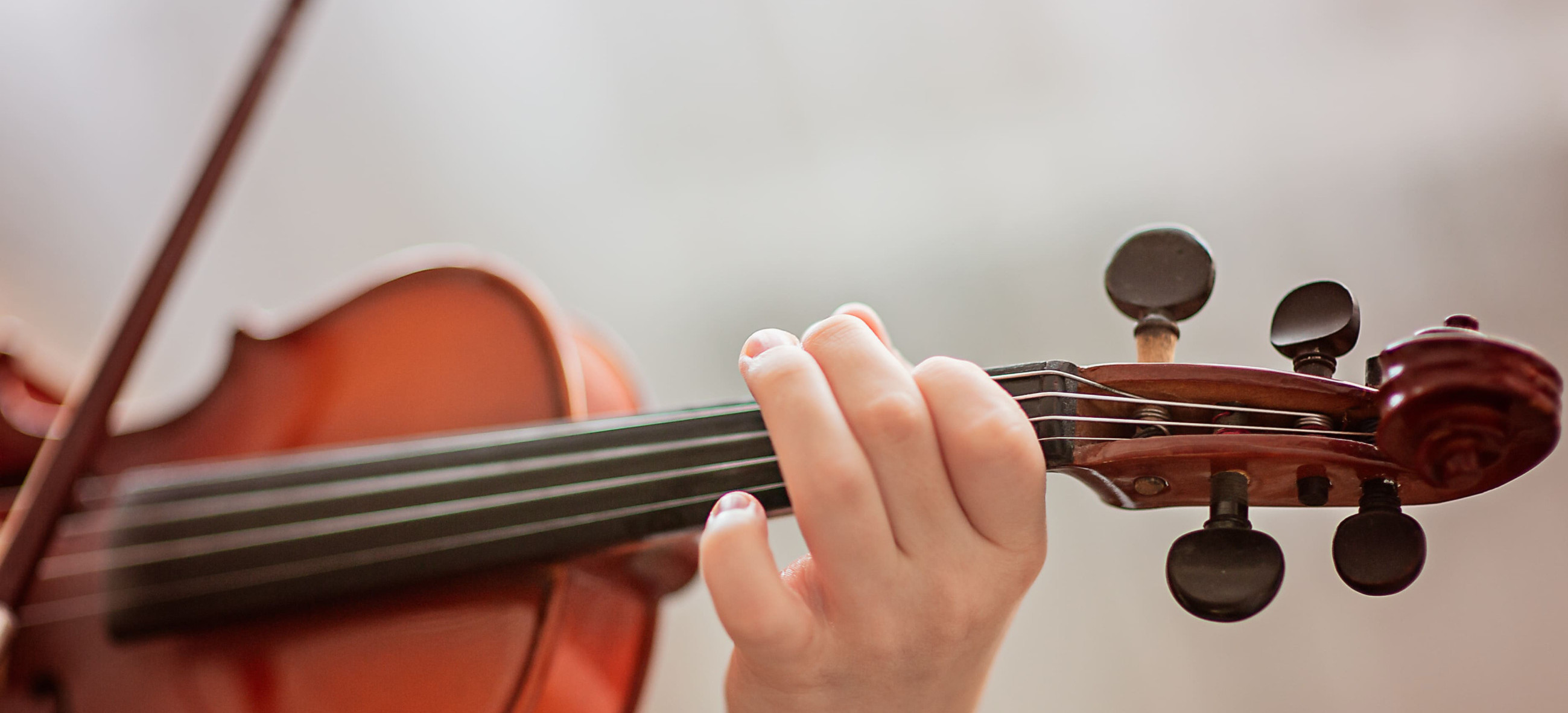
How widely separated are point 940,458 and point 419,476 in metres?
0.35

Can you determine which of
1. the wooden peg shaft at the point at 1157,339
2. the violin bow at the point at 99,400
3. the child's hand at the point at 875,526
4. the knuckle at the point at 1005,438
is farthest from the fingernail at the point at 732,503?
the violin bow at the point at 99,400

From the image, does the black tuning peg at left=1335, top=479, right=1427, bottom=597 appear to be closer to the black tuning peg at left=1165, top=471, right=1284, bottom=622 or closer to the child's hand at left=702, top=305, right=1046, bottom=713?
the black tuning peg at left=1165, top=471, right=1284, bottom=622

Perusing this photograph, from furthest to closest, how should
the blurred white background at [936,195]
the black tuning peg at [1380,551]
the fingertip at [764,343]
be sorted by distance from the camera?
1. the blurred white background at [936,195]
2. the fingertip at [764,343]
3. the black tuning peg at [1380,551]

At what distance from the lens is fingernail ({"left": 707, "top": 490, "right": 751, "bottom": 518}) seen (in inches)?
17.6

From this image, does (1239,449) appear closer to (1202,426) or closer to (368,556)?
(1202,426)

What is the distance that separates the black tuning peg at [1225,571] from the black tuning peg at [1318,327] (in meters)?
0.11

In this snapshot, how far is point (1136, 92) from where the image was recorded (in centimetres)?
95

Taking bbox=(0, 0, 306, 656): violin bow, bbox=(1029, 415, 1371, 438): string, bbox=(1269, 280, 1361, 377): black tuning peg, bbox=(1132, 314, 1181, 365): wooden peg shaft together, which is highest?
bbox=(1269, 280, 1361, 377): black tuning peg

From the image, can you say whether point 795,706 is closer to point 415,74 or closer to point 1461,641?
point 1461,641

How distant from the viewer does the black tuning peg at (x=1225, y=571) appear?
1.30ft

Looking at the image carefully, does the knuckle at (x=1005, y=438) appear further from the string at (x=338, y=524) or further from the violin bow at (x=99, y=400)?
the violin bow at (x=99, y=400)

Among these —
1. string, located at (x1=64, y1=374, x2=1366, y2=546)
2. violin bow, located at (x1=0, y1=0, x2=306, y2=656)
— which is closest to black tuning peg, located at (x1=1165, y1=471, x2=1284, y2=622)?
string, located at (x1=64, y1=374, x2=1366, y2=546)

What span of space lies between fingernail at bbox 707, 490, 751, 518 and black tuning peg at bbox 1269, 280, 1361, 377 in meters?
0.32

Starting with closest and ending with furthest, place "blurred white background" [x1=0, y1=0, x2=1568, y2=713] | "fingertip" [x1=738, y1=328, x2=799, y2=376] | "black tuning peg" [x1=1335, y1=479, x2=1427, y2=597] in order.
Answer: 1. "black tuning peg" [x1=1335, y1=479, x2=1427, y2=597]
2. "fingertip" [x1=738, y1=328, x2=799, y2=376]
3. "blurred white background" [x1=0, y1=0, x2=1568, y2=713]
